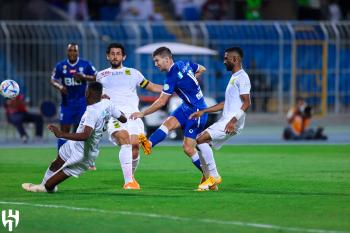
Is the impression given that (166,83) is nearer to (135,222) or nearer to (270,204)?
(270,204)

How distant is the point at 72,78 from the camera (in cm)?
2219

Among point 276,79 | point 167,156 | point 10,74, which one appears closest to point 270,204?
Answer: point 167,156

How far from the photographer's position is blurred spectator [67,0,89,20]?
38.0 metres

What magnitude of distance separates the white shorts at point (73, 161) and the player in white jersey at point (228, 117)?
5.94 feet

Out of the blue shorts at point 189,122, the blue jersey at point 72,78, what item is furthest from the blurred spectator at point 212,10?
the blue shorts at point 189,122

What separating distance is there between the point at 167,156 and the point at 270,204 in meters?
10.0

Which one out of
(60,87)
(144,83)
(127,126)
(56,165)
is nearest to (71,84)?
(60,87)

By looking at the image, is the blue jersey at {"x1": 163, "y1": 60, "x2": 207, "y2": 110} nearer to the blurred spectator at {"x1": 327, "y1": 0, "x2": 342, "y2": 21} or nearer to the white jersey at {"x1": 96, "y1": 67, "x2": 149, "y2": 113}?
the white jersey at {"x1": 96, "y1": 67, "x2": 149, "y2": 113}

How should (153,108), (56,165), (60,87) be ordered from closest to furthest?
(56,165) < (153,108) < (60,87)

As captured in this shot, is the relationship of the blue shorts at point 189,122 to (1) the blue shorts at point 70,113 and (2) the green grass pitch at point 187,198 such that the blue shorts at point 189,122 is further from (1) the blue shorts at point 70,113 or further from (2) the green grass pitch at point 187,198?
(1) the blue shorts at point 70,113

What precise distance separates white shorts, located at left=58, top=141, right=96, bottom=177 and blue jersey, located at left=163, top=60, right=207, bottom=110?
196cm

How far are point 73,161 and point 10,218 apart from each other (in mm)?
2533

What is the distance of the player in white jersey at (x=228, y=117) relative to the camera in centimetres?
1645

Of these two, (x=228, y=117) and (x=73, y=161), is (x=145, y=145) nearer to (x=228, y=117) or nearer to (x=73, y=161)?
(x=228, y=117)
